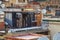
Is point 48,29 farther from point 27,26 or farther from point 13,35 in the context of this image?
point 13,35

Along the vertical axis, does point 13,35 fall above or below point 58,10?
below

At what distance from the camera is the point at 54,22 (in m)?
1.10

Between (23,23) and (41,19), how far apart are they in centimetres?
14

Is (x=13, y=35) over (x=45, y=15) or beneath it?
beneath

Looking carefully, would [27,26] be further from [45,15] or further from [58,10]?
[58,10]

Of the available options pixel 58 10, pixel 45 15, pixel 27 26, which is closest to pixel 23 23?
pixel 27 26

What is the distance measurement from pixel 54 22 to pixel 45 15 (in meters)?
0.08

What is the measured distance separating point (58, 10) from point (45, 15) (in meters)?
0.10

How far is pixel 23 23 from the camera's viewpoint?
1103 mm

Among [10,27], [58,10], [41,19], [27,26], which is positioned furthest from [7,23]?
[58,10]

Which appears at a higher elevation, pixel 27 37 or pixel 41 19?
pixel 41 19

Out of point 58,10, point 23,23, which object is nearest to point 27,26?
point 23,23

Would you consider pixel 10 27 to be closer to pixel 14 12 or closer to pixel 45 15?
pixel 14 12

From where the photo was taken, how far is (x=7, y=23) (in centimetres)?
108
